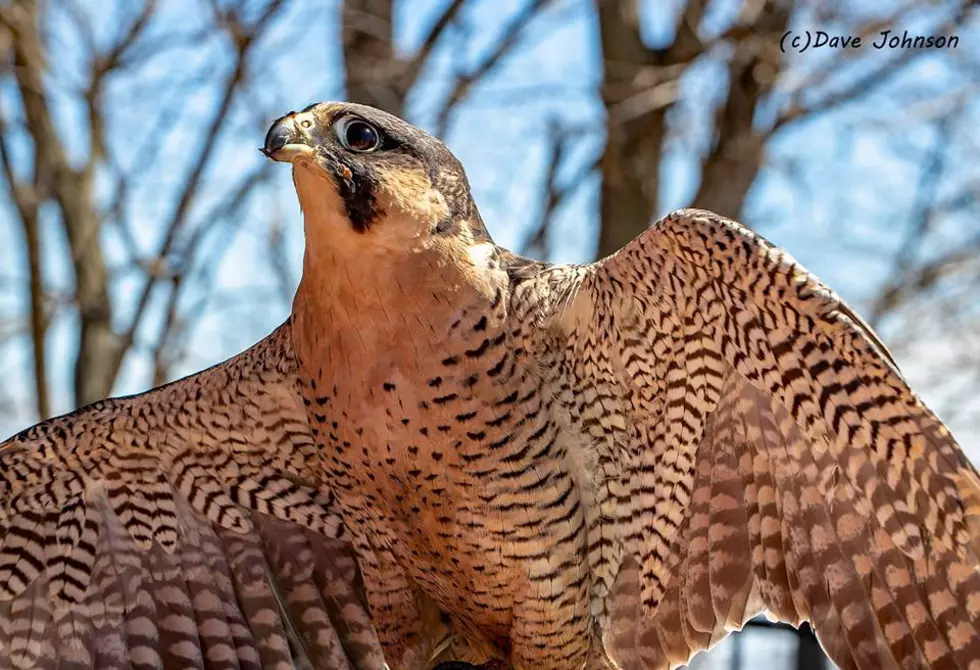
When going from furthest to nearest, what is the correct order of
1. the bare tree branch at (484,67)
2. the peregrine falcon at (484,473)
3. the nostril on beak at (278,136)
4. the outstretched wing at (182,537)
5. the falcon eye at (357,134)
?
the bare tree branch at (484,67) < the outstretched wing at (182,537) < the falcon eye at (357,134) < the peregrine falcon at (484,473) < the nostril on beak at (278,136)

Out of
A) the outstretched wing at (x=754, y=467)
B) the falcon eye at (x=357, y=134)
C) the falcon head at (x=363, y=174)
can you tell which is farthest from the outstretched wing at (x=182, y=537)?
the outstretched wing at (x=754, y=467)

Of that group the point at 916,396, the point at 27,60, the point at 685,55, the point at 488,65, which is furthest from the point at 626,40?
the point at 916,396

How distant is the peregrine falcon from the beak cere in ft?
0.03

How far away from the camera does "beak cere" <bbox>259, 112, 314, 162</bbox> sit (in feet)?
10.1

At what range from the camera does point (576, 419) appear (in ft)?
12.1

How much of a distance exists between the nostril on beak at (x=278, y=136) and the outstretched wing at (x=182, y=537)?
0.92m

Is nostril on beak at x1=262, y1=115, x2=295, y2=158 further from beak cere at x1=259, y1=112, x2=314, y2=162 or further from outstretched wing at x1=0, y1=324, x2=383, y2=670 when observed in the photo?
outstretched wing at x1=0, y1=324, x2=383, y2=670

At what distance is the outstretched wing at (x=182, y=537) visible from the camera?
13.0 feet

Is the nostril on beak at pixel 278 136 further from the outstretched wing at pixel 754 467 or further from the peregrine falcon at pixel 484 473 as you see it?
the outstretched wing at pixel 754 467

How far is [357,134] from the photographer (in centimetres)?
334

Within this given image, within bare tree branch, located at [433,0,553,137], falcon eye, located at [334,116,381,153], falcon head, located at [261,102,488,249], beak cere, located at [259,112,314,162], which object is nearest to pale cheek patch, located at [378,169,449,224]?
falcon head, located at [261,102,488,249]

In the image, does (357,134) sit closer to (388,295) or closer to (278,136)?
(278,136)

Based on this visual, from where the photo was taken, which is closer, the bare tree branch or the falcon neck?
the falcon neck

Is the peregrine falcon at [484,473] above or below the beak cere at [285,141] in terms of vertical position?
below
